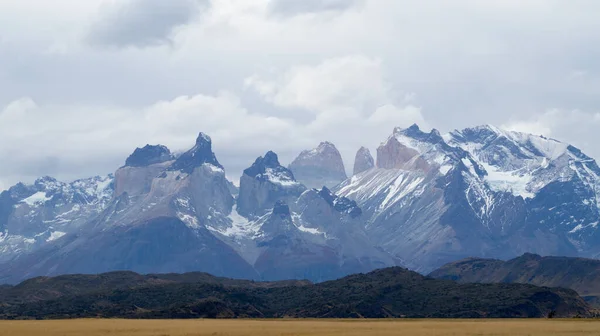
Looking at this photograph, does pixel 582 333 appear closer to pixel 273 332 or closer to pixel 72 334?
pixel 273 332

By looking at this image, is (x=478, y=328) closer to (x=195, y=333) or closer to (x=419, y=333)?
(x=419, y=333)

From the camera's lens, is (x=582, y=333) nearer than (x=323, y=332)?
Yes

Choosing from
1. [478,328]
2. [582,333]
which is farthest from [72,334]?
[582,333]

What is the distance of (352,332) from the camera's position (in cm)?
19275

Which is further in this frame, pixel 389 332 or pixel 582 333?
pixel 389 332

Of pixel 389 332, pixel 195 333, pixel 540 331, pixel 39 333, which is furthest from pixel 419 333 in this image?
pixel 39 333

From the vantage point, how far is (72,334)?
189m

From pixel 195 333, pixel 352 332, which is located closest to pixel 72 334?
pixel 195 333

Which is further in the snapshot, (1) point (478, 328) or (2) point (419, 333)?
(1) point (478, 328)

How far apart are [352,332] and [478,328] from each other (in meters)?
23.8

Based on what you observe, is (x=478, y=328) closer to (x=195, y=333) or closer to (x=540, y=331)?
(x=540, y=331)

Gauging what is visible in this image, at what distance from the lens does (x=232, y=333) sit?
18112 centimetres

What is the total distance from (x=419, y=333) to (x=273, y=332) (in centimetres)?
2511

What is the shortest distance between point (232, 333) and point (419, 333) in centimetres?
3108
